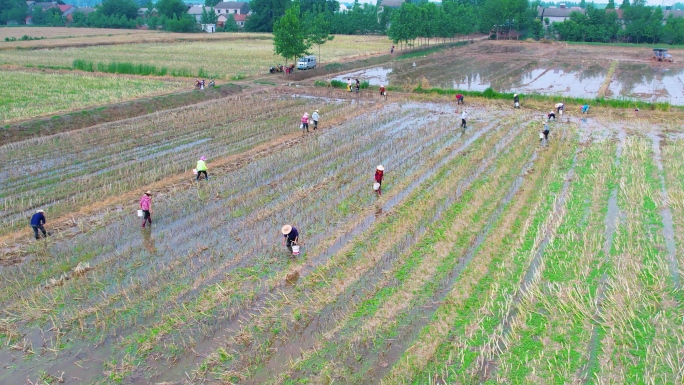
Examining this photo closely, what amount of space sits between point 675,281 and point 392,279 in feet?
18.6

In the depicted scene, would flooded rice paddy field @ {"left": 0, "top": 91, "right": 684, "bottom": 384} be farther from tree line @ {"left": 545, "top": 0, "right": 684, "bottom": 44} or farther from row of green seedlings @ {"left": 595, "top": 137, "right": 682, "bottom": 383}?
tree line @ {"left": 545, "top": 0, "right": 684, "bottom": 44}

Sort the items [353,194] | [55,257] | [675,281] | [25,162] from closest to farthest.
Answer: [675,281] → [55,257] → [353,194] → [25,162]

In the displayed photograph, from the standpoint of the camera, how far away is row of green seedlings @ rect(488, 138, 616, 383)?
8.44 meters

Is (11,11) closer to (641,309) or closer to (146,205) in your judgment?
(146,205)

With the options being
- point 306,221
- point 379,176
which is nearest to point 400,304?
point 306,221

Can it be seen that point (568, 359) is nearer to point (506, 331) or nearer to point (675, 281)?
point (506, 331)

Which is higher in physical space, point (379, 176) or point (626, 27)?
point (626, 27)

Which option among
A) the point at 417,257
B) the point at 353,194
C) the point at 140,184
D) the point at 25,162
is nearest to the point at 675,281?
the point at 417,257

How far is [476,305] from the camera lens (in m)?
10.1

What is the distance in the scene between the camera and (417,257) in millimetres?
12086

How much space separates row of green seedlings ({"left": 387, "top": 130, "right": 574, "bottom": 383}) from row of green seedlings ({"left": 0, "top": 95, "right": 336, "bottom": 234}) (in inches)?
407

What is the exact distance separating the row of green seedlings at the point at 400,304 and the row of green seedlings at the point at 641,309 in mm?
3057

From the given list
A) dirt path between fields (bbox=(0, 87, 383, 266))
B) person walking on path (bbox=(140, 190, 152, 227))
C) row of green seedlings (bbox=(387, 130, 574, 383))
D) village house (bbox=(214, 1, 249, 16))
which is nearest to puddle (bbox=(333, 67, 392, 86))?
dirt path between fields (bbox=(0, 87, 383, 266))

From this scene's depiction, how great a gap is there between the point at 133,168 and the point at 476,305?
500 inches
